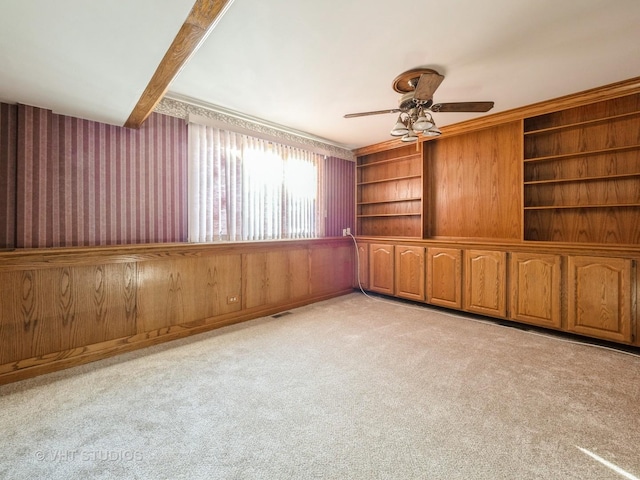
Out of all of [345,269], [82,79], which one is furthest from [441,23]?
[345,269]

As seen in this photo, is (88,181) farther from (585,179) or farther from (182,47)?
(585,179)

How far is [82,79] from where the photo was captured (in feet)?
6.66

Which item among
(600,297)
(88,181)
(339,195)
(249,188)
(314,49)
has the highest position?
(314,49)

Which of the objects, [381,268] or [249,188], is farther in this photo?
[381,268]

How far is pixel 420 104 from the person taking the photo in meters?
2.59

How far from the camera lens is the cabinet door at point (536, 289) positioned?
2994 mm

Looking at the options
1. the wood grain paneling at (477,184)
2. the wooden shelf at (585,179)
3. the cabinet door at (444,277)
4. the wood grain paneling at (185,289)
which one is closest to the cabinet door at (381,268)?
the cabinet door at (444,277)

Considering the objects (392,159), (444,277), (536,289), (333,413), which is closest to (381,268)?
(444,277)

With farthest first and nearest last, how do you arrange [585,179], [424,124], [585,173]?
1. [585,173]
2. [585,179]
3. [424,124]

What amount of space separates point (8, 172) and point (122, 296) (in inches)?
52.0

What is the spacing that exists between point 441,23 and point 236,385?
9.23 ft

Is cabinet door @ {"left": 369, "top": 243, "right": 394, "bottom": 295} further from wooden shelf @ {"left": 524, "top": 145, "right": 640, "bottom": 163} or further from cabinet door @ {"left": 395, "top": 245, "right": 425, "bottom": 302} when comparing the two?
wooden shelf @ {"left": 524, "top": 145, "right": 640, "bottom": 163}

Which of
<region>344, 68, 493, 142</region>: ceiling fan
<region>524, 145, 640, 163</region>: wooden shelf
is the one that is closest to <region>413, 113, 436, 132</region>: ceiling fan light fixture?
<region>344, 68, 493, 142</region>: ceiling fan

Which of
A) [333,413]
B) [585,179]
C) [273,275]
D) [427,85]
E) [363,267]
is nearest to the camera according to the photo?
[333,413]
